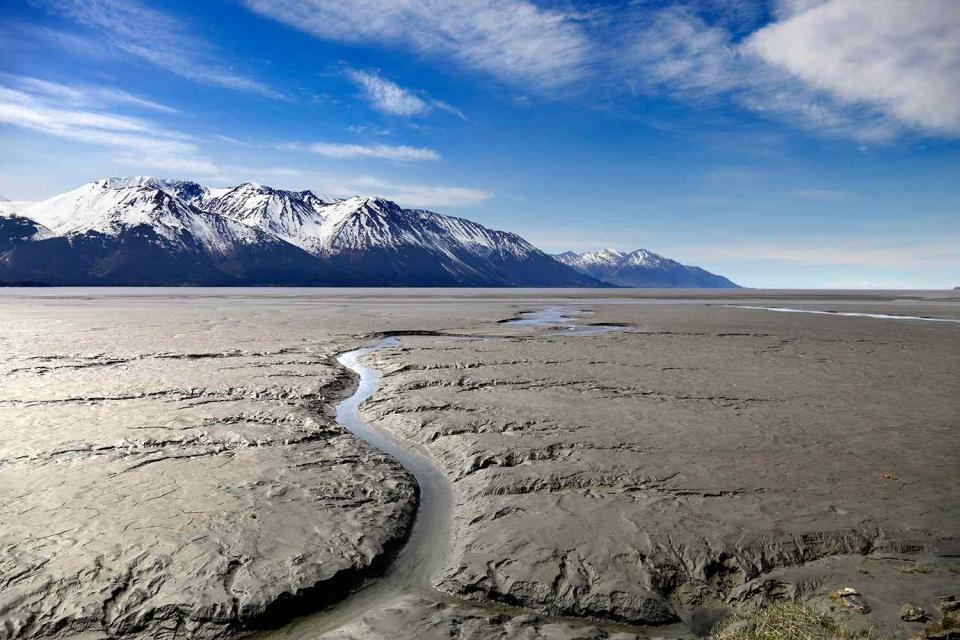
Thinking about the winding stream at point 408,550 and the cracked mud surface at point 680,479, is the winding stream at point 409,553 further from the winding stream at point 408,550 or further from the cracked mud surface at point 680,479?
the cracked mud surface at point 680,479

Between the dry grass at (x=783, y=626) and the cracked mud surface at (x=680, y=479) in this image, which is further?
the cracked mud surface at (x=680, y=479)

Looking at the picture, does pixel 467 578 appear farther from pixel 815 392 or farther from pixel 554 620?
pixel 815 392

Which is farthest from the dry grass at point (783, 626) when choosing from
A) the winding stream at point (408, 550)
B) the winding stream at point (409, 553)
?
the winding stream at point (408, 550)

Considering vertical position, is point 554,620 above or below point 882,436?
below

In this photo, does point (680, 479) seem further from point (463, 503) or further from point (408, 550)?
point (408, 550)

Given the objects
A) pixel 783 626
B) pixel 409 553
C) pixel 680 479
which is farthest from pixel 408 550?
pixel 680 479

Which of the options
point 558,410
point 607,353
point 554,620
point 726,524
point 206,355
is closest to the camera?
point 554,620

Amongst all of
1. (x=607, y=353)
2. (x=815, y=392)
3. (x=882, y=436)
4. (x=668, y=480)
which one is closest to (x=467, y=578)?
(x=668, y=480)
